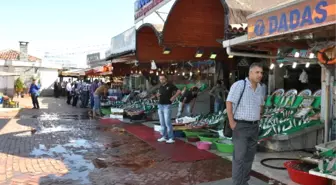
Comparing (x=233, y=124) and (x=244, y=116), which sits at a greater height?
(x=244, y=116)

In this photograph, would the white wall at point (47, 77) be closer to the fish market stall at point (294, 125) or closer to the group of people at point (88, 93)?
the group of people at point (88, 93)

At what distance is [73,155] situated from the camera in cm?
754

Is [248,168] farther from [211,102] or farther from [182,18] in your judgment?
[211,102]

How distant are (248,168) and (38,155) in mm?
4822

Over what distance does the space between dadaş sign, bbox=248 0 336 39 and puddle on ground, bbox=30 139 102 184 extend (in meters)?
3.68

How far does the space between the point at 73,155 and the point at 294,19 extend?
17.7 feet

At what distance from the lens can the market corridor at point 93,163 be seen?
5758 millimetres

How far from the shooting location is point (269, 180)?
217 inches

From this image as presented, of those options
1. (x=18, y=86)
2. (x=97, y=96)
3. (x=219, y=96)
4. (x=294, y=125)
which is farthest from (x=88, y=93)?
(x=294, y=125)

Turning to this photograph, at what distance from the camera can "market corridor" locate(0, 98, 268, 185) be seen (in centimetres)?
576

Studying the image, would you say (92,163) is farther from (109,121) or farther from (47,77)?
(47,77)

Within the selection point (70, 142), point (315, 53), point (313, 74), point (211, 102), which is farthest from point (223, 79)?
point (315, 53)

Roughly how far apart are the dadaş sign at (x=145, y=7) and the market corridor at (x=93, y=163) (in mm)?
4457

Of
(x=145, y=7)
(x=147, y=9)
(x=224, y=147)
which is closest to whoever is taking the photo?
(x=224, y=147)
